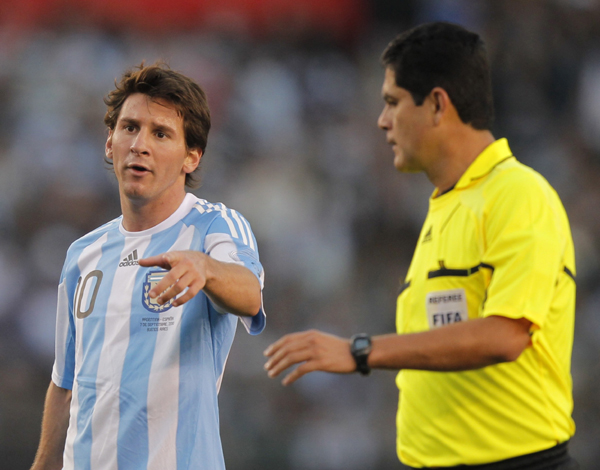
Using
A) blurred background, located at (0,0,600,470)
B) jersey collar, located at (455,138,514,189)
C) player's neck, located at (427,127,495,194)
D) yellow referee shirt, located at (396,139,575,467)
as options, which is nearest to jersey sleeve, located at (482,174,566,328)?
yellow referee shirt, located at (396,139,575,467)

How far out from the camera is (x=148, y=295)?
270 cm

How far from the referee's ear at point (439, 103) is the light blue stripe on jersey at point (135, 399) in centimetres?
130

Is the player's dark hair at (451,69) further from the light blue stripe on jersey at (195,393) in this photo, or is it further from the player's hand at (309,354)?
the light blue stripe on jersey at (195,393)

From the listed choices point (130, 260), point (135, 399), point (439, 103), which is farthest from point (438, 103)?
point (135, 399)

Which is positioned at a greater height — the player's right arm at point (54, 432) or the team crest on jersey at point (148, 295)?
the team crest on jersey at point (148, 295)

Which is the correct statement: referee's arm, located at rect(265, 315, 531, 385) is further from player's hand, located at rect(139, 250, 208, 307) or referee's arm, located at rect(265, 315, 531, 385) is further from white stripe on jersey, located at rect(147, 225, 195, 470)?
white stripe on jersey, located at rect(147, 225, 195, 470)

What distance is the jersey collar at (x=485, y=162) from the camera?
2408 millimetres

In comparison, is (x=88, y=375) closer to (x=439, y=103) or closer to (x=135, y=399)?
(x=135, y=399)

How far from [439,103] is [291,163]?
4.83 meters

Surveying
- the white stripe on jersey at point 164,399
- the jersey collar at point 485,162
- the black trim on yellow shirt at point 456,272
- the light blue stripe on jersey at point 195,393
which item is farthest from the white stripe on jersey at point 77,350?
the jersey collar at point 485,162

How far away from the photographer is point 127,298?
2746 mm

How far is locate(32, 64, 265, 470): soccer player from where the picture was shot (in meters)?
2.57

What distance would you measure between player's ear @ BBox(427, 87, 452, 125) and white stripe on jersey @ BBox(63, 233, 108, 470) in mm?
1476

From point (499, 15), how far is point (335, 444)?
4.88 meters
